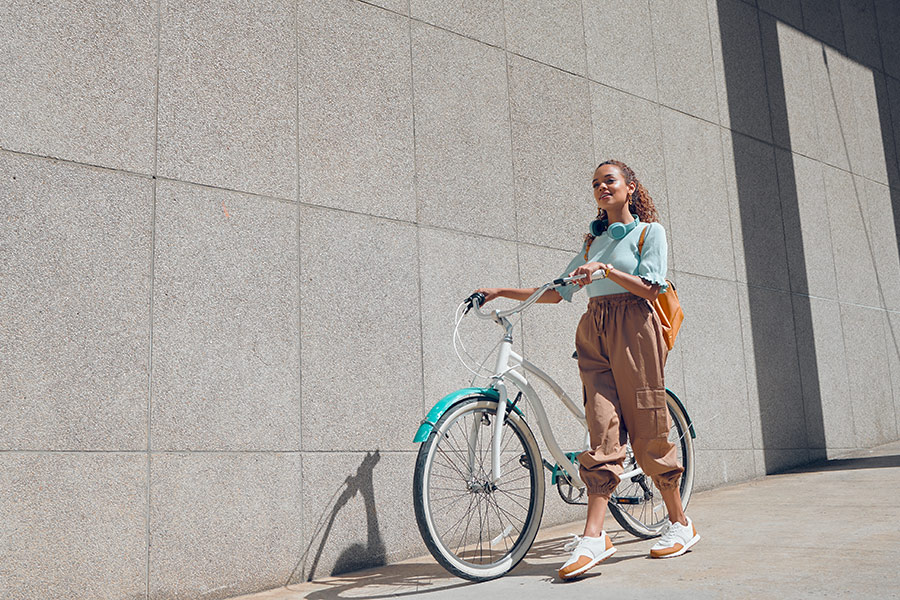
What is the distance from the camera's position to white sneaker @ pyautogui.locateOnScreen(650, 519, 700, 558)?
15.2ft

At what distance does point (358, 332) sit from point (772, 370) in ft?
14.7

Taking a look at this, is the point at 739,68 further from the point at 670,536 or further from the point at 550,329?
the point at 670,536

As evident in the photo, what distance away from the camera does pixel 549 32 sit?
7.05 metres

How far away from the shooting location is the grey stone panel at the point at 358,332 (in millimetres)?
5172

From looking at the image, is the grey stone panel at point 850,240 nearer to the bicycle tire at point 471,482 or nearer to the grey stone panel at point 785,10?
the grey stone panel at point 785,10

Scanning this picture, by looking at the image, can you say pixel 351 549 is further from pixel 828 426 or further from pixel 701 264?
pixel 828 426

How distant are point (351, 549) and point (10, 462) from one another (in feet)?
6.01

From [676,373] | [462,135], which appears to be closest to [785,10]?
[676,373]

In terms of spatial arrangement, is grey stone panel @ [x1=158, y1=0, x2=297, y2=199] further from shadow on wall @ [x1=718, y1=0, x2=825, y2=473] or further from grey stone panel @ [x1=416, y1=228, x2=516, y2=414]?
shadow on wall @ [x1=718, y1=0, x2=825, y2=473]

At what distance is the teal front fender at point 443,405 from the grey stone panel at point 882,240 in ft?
22.5

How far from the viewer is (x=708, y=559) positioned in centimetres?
452

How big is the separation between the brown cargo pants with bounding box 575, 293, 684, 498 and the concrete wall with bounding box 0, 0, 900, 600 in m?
1.30

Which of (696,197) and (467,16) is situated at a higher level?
(467,16)

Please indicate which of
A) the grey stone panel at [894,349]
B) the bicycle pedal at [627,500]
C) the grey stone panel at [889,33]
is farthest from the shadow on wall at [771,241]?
the bicycle pedal at [627,500]
